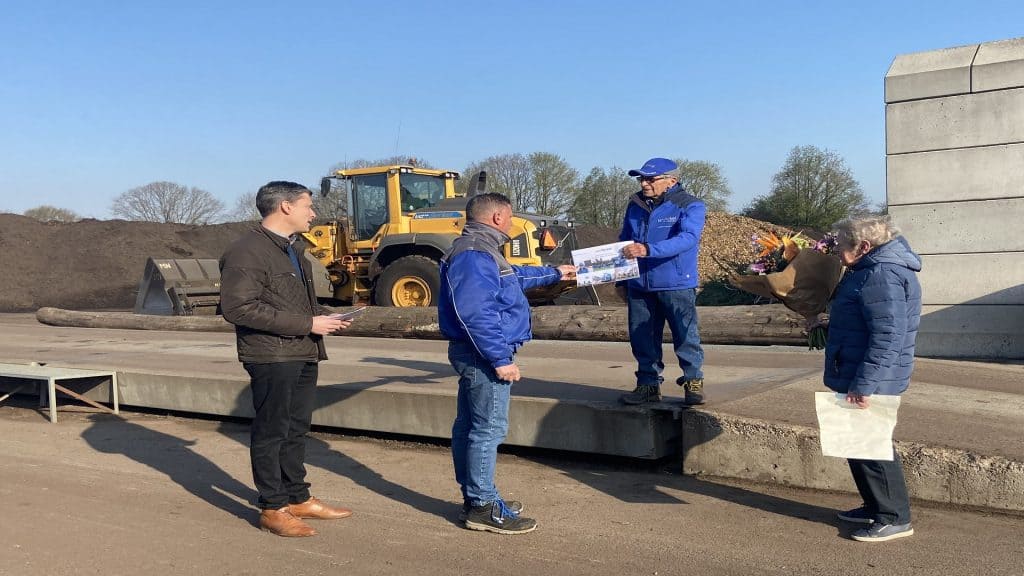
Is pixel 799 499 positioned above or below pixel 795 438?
below

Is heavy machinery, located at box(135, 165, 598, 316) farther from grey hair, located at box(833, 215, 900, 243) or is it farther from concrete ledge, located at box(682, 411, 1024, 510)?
grey hair, located at box(833, 215, 900, 243)

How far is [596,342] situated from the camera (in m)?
11.4

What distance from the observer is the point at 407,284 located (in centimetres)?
1547

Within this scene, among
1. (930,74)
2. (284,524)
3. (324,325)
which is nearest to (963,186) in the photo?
(930,74)

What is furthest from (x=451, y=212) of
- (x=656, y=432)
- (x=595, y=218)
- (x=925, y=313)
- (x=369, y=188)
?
(x=595, y=218)

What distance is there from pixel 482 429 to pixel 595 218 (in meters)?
39.3

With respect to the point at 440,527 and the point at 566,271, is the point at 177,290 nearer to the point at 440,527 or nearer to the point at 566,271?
the point at 566,271

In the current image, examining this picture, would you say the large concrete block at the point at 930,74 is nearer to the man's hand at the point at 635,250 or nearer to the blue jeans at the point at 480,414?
the man's hand at the point at 635,250

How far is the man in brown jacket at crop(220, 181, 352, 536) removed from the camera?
14.9 ft

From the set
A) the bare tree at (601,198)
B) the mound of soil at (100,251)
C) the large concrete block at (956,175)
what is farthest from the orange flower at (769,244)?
the bare tree at (601,198)

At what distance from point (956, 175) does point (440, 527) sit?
21.1 ft

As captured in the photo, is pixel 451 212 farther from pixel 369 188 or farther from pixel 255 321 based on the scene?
pixel 255 321

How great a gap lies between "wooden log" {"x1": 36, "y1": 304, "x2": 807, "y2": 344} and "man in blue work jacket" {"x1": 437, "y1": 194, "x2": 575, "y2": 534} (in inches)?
201

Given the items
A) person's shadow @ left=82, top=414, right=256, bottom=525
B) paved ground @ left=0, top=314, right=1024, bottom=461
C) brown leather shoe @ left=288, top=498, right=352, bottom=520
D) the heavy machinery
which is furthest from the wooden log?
brown leather shoe @ left=288, top=498, right=352, bottom=520
